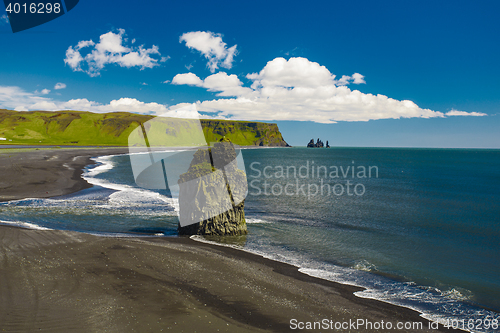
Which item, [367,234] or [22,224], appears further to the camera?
[367,234]

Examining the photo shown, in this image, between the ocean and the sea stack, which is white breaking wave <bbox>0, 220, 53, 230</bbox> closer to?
the ocean

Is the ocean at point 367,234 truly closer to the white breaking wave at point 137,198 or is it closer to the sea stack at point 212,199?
the white breaking wave at point 137,198

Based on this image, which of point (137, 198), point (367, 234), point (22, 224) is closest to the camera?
point (22, 224)

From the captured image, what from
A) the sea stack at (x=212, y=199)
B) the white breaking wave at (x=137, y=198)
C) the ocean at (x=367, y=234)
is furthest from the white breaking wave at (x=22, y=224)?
the sea stack at (x=212, y=199)

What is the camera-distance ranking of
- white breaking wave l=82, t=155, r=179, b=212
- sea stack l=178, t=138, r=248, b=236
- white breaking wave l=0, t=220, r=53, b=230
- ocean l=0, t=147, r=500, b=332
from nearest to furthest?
1. ocean l=0, t=147, r=500, b=332
2. white breaking wave l=0, t=220, r=53, b=230
3. sea stack l=178, t=138, r=248, b=236
4. white breaking wave l=82, t=155, r=179, b=212

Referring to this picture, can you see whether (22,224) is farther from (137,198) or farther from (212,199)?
(137,198)

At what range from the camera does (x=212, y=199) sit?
59.5ft

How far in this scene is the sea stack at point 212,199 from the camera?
711 inches

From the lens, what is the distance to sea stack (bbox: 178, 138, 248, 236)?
18062mm

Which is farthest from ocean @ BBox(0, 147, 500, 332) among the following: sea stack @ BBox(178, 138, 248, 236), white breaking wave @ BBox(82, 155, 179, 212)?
sea stack @ BBox(178, 138, 248, 236)

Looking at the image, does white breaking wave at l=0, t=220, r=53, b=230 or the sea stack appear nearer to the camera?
white breaking wave at l=0, t=220, r=53, b=230

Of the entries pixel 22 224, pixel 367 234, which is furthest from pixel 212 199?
pixel 22 224

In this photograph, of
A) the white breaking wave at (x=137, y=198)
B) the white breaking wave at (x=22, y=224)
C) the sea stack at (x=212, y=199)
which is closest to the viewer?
the white breaking wave at (x=22, y=224)

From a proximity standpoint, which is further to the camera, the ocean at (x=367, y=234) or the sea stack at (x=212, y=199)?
the sea stack at (x=212, y=199)
